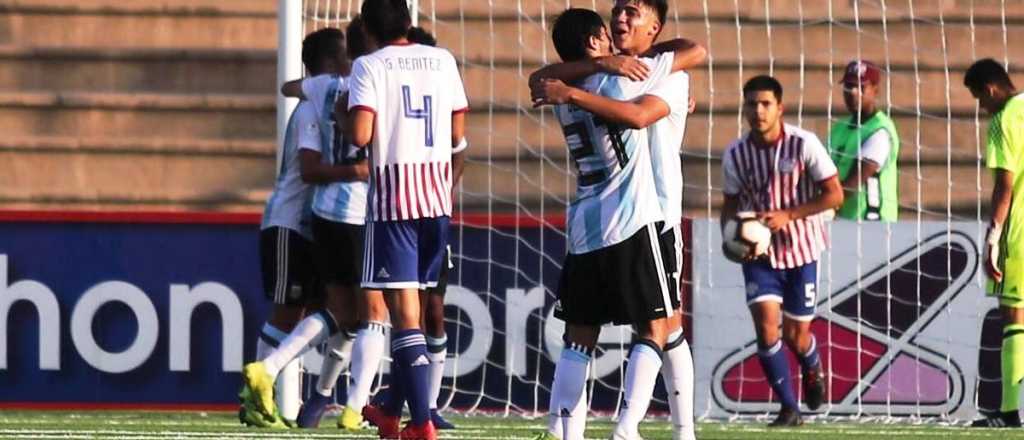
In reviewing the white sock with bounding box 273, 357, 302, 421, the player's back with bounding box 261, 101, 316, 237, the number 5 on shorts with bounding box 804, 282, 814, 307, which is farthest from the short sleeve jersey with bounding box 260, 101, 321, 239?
the number 5 on shorts with bounding box 804, 282, 814, 307

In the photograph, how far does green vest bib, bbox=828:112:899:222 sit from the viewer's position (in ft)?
39.6

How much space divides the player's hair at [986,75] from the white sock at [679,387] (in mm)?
3134

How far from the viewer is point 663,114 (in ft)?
24.8

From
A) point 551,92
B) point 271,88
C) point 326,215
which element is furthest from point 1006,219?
point 271,88

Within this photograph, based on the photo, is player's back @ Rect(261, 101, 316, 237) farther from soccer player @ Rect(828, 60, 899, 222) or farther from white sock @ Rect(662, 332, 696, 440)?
soccer player @ Rect(828, 60, 899, 222)

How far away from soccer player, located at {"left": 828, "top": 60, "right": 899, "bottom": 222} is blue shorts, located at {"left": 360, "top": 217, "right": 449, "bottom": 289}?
4.04 m

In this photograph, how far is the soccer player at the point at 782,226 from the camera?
35.8 feet

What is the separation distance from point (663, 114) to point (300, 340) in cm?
284

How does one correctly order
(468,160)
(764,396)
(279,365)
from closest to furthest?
(279,365) → (764,396) → (468,160)

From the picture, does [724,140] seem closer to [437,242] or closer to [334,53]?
[334,53]

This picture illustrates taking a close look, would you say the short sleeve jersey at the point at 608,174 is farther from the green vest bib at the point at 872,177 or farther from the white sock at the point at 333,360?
the green vest bib at the point at 872,177

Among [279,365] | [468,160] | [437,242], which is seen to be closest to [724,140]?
[468,160]

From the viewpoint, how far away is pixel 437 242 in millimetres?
8516

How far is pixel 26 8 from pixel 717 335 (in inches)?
231
